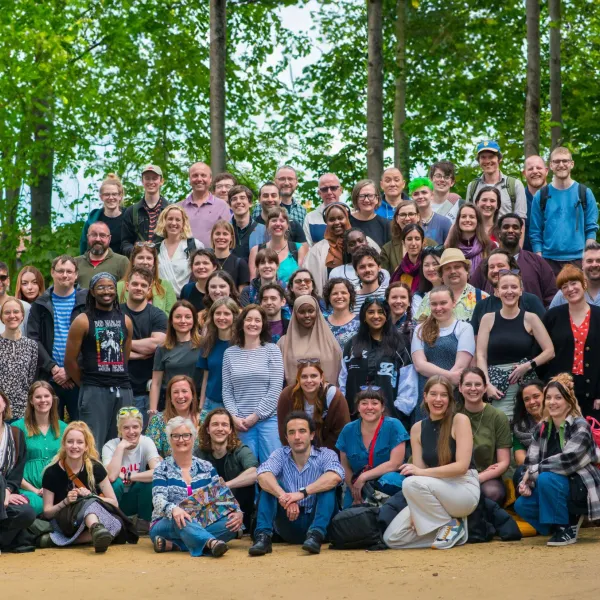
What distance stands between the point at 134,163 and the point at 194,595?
20.1m

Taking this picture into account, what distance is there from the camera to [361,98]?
2730cm

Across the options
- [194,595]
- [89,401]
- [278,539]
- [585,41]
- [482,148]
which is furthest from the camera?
[585,41]

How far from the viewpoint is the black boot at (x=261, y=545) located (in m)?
8.99

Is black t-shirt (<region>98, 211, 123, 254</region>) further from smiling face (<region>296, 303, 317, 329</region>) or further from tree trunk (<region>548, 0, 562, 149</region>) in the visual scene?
tree trunk (<region>548, 0, 562, 149</region>)

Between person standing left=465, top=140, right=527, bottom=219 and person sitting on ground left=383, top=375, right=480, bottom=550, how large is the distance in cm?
332

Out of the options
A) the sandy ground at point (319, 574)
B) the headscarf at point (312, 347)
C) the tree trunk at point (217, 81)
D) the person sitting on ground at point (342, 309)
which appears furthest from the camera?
the tree trunk at point (217, 81)

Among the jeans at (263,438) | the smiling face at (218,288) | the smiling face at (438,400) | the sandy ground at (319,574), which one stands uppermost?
the smiling face at (218,288)

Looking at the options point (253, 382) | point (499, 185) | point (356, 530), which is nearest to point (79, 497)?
point (253, 382)

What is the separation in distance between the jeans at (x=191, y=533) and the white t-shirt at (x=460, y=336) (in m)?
2.17

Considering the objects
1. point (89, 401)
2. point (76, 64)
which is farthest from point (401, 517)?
point (76, 64)

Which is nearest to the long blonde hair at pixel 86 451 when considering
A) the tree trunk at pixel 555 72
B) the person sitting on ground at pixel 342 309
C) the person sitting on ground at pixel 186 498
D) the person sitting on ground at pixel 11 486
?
the person sitting on ground at pixel 11 486

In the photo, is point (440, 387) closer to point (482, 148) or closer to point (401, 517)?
point (401, 517)

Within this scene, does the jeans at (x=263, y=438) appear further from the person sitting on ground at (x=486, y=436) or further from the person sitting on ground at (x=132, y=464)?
the person sitting on ground at (x=486, y=436)

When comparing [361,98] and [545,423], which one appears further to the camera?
[361,98]
